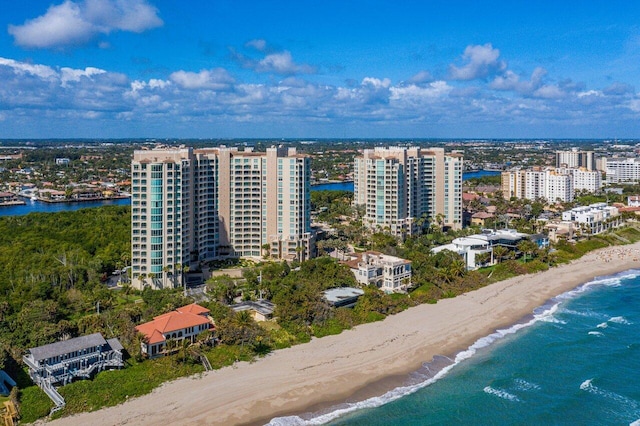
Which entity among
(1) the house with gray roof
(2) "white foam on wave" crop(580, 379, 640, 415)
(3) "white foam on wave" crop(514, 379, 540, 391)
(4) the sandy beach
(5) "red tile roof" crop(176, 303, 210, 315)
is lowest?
(2) "white foam on wave" crop(580, 379, 640, 415)

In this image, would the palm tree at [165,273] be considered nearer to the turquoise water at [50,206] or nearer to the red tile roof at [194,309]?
the red tile roof at [194,309]

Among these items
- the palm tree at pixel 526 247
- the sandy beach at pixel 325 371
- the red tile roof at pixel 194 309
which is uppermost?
the palm tree at pixel 526 247

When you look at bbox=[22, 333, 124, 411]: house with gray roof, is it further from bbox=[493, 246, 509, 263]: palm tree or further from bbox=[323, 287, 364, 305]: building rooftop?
bbox=[493, 246, 509, 263]: palm tree

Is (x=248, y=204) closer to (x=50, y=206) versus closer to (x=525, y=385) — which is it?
(x=525, y=385)

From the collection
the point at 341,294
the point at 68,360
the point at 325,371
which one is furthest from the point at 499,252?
the point at 68,360

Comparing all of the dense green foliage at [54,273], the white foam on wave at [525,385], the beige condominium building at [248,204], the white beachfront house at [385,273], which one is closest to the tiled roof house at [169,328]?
the dense green foliage at [54,273]

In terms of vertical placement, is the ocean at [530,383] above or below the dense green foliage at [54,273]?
below

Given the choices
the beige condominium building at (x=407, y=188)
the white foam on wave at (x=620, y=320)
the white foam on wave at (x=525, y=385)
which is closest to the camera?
the white foam on wave at (x=525, y=385)

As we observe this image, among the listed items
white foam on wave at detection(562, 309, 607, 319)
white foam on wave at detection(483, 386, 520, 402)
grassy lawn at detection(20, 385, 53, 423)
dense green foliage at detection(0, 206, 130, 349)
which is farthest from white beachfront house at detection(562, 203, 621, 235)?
grassy lawn at detection(20, 385, 53, 423)
